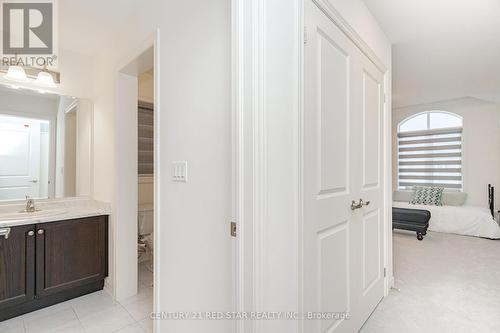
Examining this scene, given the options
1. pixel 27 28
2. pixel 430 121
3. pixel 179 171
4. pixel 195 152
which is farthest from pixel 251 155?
pixel 430 121

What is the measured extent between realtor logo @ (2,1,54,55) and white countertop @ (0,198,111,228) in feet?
4.60

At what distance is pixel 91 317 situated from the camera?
2092mm

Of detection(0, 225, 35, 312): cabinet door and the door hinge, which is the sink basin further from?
the door hinge

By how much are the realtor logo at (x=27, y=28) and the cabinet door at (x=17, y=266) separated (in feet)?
5.25

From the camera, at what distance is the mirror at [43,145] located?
2.35 meters

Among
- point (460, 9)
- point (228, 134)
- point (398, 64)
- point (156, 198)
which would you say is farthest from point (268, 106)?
point (398, 64)

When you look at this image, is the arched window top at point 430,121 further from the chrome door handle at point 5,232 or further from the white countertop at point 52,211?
the chrome door handle at point 5,232

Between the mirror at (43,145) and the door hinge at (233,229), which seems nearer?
the door hinge at (233,229)

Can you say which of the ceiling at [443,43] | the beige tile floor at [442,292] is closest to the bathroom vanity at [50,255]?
the beige tile floor at [442,292]

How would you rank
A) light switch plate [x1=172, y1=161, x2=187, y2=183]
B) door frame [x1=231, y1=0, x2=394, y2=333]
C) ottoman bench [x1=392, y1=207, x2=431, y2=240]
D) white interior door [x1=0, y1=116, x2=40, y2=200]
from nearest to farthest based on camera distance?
door frame [x1=231, y1=0, x2=394, y2=333] → light switch plate [x1=172, y1=161, x2=187, y2=183] → white interior door [x1=0, y1=116, x2=40, y2=200] → ottoman bench [x1=392, y1=207, x2=431, y2=240]

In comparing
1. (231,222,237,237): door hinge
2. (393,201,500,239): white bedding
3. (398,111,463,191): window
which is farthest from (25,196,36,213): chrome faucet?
(398,111,463,191): window

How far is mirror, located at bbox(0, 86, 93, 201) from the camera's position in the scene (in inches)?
92.7

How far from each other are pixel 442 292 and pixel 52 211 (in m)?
3.79

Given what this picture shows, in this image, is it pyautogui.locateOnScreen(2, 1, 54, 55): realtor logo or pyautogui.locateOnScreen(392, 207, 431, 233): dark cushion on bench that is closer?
pyautogui.locateOnScreen(2, 1, 54, 55): realtor logo
